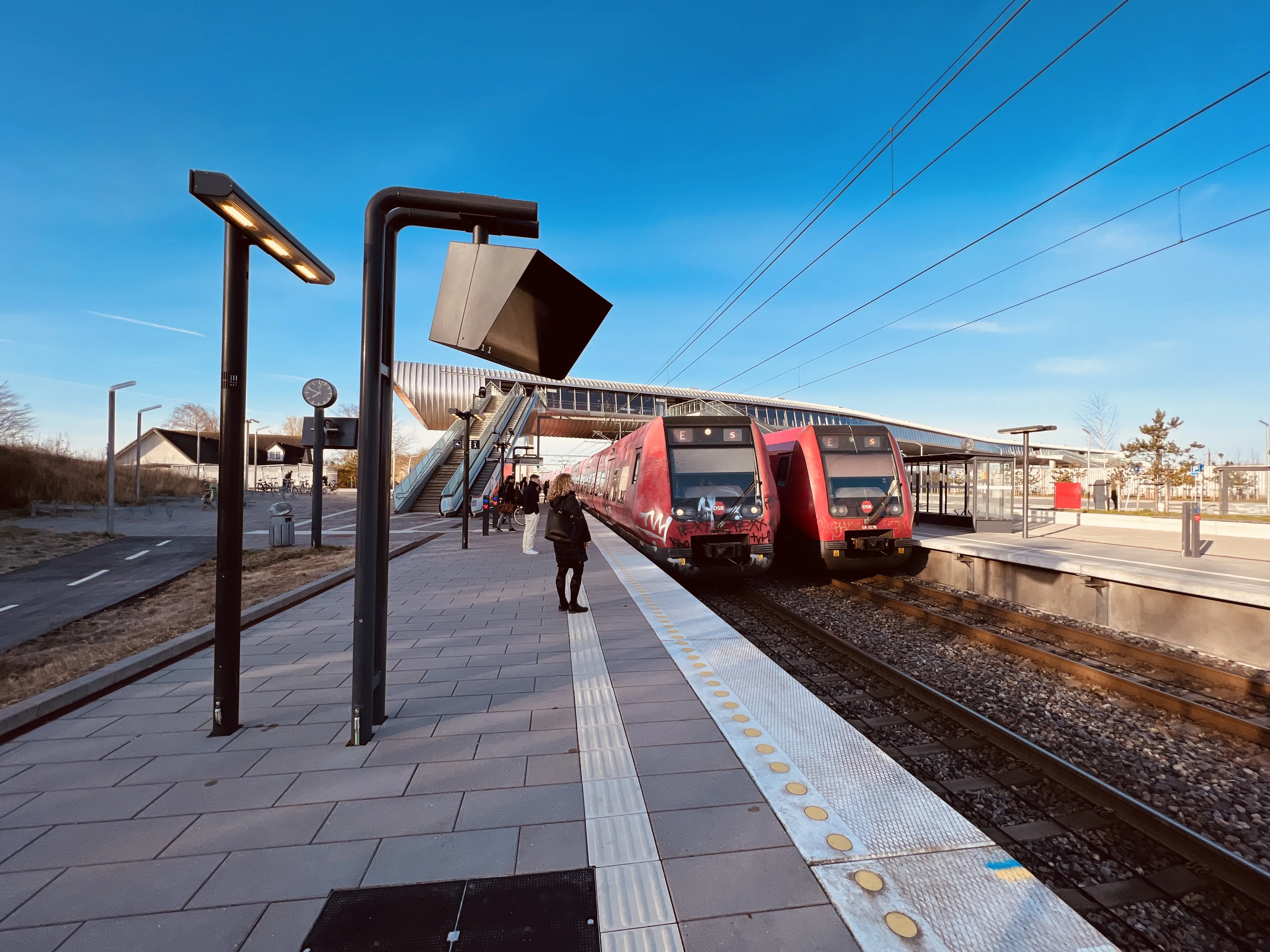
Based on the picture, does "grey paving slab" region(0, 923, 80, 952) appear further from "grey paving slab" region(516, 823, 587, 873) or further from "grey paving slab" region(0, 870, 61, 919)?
"grey paving slab" region(516, 823, 587, 873)

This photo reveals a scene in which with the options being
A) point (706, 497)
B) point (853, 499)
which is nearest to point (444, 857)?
point (706, 497)

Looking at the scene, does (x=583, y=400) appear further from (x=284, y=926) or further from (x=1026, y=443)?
(x=284, y=926)

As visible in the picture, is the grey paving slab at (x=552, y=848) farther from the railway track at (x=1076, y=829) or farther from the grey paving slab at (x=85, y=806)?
the railway track at (x=1076, y=829)

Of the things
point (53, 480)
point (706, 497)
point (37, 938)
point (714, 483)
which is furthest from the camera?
point (53, 480)

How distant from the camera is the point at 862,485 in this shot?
9469mm

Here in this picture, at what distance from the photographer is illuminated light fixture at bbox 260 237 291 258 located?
10.6 feet

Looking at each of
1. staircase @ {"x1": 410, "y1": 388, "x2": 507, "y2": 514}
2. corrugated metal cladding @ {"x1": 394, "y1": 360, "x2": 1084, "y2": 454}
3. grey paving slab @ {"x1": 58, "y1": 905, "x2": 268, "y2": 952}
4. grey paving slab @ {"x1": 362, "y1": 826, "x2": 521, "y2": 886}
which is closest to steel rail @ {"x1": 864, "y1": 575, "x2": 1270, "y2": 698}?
grey paving slab @ {"x1": 362, "y1": 826, "x2": 521, "y2": 886}

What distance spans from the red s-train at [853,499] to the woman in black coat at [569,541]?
4.62m

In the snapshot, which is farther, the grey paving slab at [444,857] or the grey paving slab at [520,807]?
the grey paving slab at [520,807]

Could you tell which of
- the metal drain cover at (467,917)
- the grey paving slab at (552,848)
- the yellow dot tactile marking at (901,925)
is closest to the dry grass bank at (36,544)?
the metal drain cover at (467,917)

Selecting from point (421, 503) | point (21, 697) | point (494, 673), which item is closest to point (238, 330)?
point (494, 673)

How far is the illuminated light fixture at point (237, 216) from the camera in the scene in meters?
2.93

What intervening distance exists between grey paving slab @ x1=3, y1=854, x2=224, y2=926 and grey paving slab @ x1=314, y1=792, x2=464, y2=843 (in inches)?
16.1

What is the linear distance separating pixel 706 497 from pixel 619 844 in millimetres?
6661
